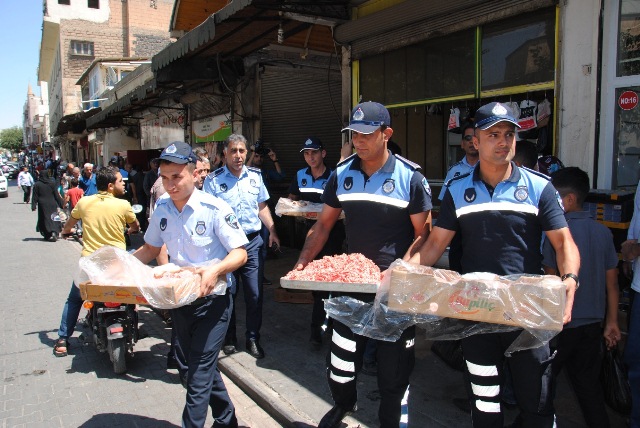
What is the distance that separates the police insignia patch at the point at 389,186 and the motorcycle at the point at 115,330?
3107 millimetres

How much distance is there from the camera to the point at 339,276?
284 centimetres

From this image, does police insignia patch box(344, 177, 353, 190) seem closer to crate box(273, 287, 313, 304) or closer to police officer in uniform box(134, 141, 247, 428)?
police officer in uniform box(134, 141, 247, 428)

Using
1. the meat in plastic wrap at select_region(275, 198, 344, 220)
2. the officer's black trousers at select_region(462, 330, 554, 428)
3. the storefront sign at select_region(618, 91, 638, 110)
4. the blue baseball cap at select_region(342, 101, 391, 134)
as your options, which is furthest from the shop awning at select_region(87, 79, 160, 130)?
the officer's black trousers at select_region(462, 330, 554, 428)

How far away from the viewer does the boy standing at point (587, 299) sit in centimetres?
312

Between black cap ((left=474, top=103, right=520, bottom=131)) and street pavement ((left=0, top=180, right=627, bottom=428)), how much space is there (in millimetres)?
2263

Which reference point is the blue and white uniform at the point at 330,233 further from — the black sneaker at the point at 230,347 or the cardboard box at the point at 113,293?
the cardboard box at the point at 113,293

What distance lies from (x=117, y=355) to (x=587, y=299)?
4.16m

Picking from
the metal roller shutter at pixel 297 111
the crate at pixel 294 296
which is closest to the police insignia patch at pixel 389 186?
the crate at pixel 294 296

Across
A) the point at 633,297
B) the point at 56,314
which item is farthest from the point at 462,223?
the point at 56,314

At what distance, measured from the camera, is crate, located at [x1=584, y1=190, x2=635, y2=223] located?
4.04 meters

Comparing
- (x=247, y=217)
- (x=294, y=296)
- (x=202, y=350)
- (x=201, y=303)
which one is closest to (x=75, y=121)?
(x=294, y=296)

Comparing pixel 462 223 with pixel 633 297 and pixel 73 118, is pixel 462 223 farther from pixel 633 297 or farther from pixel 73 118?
pixel 73 118

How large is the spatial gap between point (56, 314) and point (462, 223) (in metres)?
6.15

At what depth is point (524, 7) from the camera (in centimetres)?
505
